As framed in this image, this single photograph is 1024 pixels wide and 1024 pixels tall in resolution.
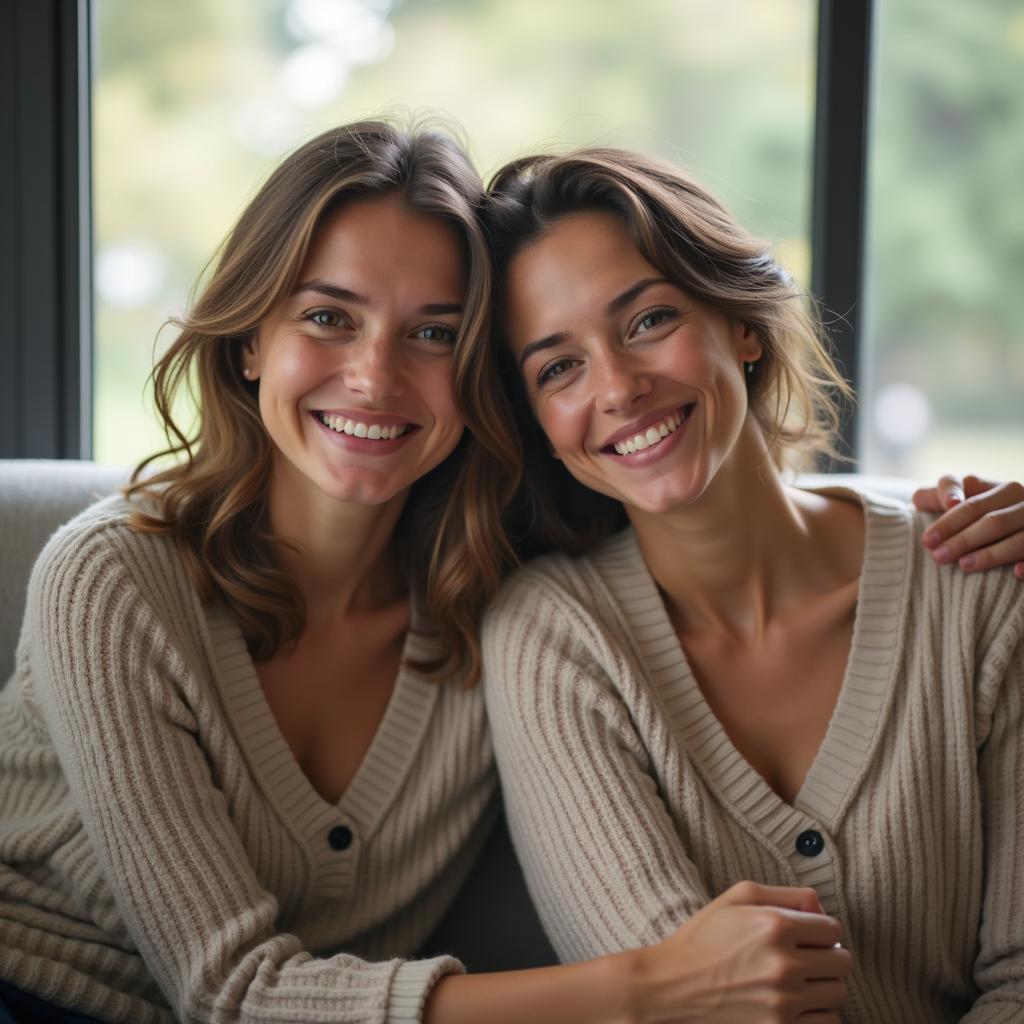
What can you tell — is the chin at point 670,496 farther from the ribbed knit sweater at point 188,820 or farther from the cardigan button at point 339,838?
the cardigan button at point 339,838

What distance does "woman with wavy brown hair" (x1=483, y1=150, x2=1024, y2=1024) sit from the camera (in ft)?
4.87

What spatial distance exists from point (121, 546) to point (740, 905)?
875mm

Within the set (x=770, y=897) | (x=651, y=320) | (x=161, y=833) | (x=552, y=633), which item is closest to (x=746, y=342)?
(x=651, y=320)

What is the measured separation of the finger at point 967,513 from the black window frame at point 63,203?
2.52 feet

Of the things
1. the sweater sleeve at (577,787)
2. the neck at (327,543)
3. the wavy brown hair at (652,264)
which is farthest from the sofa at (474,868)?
A: the wavy brown hair at (652,264)

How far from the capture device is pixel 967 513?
1618 mm

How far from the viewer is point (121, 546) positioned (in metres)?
1.48

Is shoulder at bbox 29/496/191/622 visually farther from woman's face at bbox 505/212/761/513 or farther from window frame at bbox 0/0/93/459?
window frame at bbox 0/0/93/459

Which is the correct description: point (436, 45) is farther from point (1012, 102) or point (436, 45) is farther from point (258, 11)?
point (1012, 102)

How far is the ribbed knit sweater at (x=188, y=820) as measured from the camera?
4.41 ft

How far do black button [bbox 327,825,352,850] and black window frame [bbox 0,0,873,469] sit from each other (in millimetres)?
1138

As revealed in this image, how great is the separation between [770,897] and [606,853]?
22cm

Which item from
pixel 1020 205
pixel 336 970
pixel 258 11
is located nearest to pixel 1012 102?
pixel 1020 205

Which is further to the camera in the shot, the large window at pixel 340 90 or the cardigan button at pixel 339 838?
the large window at pixel 340 90
